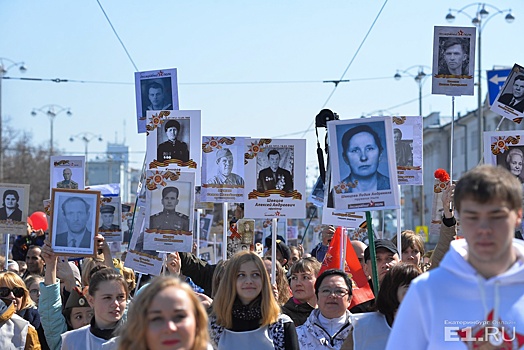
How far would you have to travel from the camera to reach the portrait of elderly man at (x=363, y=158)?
718 centimetres

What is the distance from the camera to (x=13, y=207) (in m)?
11.9

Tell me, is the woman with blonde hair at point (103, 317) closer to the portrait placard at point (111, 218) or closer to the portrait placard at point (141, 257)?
the portrait placard at point (141, 257)

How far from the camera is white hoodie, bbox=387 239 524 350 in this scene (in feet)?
10.8

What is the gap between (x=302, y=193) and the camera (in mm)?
9367

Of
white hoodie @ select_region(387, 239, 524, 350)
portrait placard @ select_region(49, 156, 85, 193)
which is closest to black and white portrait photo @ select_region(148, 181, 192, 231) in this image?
portrait placard @ select_region(49, 156, 85, 193)

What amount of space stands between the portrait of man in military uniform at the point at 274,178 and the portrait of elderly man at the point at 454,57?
5.56 ft

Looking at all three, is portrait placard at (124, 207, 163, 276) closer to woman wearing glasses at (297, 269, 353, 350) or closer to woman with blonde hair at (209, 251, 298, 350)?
woman wearing glasses at (297, 269, 353, 350)

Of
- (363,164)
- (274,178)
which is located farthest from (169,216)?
(363,164)

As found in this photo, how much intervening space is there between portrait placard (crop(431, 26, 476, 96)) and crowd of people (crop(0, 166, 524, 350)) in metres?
1.42

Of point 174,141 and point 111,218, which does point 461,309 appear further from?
point 111,218

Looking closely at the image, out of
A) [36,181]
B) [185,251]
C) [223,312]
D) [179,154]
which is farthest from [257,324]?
[36,181]

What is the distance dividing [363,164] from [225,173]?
4468mm

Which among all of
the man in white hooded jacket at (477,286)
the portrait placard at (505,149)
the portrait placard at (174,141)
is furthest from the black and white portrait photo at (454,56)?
the man in white hooded jacket at (477,286)

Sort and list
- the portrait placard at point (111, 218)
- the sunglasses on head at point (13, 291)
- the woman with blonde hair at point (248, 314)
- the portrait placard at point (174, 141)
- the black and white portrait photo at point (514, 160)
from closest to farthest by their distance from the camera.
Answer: the woman with blonde hair at point (248, 314) < the sunglasses on head at point (13, 291) < the black and white portrait photo at point (514, 160) < the portrait placard at point (174, 141) < the portrait placard at point (111, 218)
